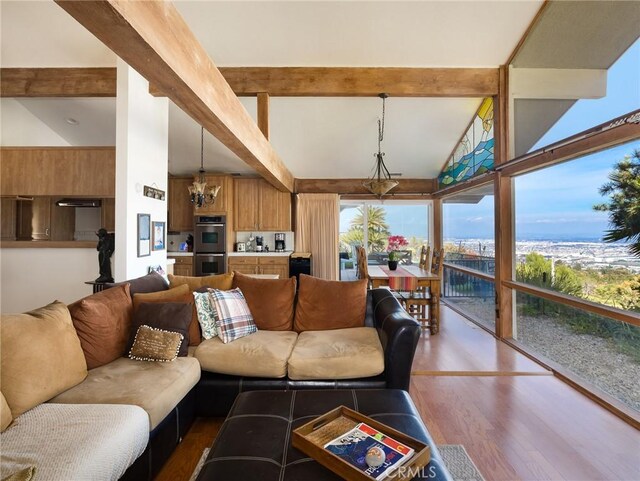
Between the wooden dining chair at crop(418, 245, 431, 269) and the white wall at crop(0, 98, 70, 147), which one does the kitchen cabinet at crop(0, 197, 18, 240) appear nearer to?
the white wall at crop(0, 98, 70, 147)

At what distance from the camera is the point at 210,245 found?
20.2 ft

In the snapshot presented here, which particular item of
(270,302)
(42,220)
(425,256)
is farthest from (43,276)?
(425,256)

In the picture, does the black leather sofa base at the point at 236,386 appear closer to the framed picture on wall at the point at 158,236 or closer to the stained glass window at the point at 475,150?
the framed picture on wall at the point at 158,236

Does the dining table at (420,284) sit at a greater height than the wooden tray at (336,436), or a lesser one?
greater

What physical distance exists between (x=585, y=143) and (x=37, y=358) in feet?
12.9

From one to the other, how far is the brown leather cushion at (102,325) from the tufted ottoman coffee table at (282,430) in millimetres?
1013

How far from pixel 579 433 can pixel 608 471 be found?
334 millimetres

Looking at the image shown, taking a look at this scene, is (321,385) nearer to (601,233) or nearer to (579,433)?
(579,433)

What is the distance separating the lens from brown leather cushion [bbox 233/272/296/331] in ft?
9.09

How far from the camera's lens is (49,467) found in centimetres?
112

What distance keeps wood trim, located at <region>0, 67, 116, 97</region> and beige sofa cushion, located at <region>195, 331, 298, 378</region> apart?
3.37 m

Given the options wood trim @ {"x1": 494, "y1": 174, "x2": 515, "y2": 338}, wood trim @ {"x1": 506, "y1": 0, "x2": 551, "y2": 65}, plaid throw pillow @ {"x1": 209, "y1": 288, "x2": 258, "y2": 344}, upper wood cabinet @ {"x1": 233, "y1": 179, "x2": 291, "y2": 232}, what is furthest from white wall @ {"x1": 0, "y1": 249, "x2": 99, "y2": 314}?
wood trim @ {"x1": 506, "y1": 0, "x2": 551, "y2": 65}

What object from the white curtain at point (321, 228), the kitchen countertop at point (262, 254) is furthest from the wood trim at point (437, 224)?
the kitchen countertop at point (262, 254)

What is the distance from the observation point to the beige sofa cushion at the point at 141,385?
1582 millimetres
